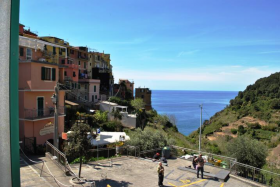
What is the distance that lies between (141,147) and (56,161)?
7965 millimetres

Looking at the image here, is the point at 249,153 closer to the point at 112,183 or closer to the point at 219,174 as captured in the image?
the point at 219,174

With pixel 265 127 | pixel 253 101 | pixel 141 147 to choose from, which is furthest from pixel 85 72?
pixel 253 101

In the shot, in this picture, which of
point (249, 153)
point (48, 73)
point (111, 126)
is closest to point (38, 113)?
point (48, 73)

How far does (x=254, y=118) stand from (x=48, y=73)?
229 ft

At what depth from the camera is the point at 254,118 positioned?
239 ft

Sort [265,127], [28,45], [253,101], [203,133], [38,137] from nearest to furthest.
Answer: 1. [38,137]
2. [28,45]
3. [265,127]
4. [203,133]
5. [253,101]

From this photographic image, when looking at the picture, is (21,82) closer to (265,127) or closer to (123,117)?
(123,117)

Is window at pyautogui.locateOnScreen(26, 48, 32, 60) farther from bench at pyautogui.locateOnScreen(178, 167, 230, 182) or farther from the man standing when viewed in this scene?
the man standing

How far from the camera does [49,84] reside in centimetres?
1977

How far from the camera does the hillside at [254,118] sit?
57844 millimetres

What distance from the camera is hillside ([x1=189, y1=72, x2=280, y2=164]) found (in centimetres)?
5784

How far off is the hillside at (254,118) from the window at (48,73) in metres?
39.3

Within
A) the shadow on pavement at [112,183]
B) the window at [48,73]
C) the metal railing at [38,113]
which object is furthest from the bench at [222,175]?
the window at [48,73]

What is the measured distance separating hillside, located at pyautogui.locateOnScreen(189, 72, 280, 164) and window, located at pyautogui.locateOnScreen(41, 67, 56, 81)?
39.3 m
